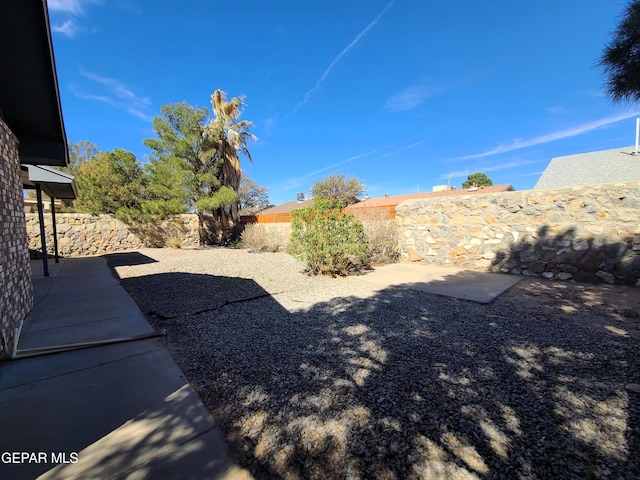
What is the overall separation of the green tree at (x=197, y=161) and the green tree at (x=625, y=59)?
14.3 meters

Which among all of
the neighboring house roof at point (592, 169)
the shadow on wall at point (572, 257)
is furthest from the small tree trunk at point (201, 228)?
the neighboring house roof at point (592, 169)

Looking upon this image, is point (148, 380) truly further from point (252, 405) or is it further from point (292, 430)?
point (292, 430)

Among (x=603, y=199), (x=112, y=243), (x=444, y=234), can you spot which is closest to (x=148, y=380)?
(x=444, y=234)

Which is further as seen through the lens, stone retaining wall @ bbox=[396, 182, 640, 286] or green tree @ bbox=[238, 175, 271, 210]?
green tree @ bbox=[238, 175, 271, 210]

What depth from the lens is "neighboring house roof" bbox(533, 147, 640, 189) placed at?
12.0m

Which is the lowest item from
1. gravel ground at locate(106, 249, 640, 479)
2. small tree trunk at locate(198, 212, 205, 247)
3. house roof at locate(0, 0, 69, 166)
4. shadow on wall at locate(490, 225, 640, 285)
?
gravel ground at locate(106, 249, 640, 479)

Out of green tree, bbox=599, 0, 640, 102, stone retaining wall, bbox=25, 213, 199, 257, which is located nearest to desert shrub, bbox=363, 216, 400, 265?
green tree, bbox=599, 0, 640, 102

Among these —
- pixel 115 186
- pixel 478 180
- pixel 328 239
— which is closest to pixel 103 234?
pixel 115 186

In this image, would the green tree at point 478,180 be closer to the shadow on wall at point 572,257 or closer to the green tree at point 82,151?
the shadow on wall at point 572,257

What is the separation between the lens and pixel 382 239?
853 centimetres

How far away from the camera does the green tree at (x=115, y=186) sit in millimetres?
14008

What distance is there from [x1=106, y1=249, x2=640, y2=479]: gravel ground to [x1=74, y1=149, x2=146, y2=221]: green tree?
12397 mm

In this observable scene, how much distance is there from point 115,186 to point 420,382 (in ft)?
55.9

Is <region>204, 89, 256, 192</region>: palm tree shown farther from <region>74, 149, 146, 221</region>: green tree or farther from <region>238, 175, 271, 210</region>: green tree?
<region>238, 175, 271, 210</region>: green tree
